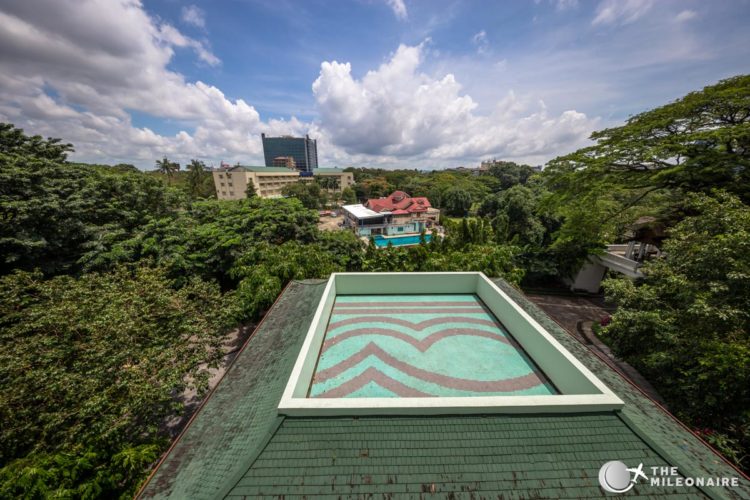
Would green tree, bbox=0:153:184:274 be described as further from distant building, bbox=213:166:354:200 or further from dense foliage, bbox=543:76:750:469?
Answer: distant building, bbox=213:166:354:200

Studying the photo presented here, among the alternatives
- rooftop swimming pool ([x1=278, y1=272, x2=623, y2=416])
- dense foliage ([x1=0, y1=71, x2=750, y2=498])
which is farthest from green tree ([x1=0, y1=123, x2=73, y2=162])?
rooftop swimming pool ([x1=278, y1=272, x2=623, y2=416])

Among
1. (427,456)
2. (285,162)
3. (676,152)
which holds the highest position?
(285,162)

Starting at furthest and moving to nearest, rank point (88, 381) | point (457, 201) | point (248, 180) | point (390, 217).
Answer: point (248, 180), point (457, 201), point (390, 217), point (88, 381)

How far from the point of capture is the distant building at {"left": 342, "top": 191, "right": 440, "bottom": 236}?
158ft

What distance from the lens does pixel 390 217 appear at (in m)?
49.8

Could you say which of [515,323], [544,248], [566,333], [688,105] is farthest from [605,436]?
[544,248]

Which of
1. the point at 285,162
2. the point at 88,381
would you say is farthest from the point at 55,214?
the point at 285,162

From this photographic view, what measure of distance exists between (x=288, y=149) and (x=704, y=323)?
162819mm

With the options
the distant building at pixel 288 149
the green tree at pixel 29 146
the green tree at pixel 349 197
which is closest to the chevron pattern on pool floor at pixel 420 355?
the green tree at pixel 29 146

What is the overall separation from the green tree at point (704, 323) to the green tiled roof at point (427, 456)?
504cm
